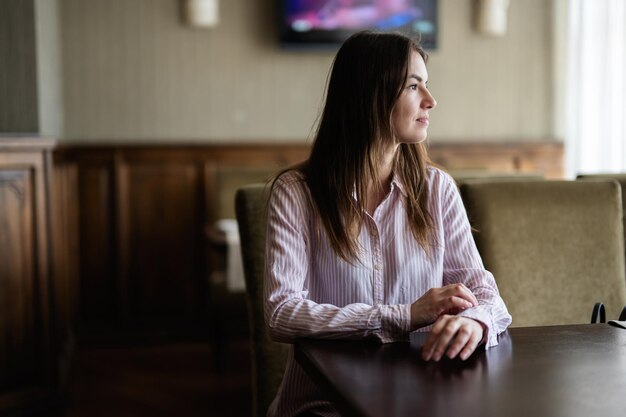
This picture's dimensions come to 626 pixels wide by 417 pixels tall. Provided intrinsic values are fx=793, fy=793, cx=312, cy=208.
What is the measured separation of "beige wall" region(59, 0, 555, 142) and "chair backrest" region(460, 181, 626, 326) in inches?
104

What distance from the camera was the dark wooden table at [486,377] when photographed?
0.97 metres

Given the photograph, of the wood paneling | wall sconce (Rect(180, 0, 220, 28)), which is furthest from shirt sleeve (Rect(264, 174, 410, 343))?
wall sconce (Rect(180, 0, 220, 28))

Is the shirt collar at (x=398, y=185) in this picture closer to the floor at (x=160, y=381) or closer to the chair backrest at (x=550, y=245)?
the chair backrest at (x=550, y=245)

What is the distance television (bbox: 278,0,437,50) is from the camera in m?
4.52

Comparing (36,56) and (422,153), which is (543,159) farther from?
(422,153)

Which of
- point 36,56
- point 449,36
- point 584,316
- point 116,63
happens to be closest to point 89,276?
point 116,63

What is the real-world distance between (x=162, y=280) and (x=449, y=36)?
223 cm

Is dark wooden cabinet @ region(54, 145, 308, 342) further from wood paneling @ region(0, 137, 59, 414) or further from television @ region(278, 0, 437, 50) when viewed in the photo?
wood paneling @ region(0, 137, 59, 414)

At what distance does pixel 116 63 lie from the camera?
14.5 feet

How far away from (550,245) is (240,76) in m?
Answer: 2.87

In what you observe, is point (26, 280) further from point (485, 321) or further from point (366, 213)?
point (485, 321)

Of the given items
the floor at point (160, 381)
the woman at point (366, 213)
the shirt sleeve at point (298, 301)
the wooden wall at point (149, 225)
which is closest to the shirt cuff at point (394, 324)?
the shirt sleeve at point (298, 301)

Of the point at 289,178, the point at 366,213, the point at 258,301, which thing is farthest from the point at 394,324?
the point at 258,301

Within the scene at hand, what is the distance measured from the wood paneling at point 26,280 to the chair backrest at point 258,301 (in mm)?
1412
